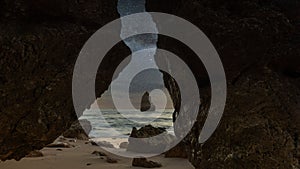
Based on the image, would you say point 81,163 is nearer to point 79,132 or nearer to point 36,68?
point 36,68

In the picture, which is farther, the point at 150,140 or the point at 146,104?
the point at 146,104

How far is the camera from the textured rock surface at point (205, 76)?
8.78ft

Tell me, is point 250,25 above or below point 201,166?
above

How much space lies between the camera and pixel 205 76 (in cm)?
311

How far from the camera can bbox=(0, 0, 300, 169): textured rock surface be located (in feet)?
8.78

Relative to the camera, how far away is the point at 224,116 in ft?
9.20

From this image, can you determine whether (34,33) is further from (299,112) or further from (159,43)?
(299,112)

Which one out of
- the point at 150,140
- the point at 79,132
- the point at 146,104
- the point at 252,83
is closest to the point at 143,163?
the point at 150,140

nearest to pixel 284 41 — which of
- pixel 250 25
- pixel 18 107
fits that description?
pixel 250 25

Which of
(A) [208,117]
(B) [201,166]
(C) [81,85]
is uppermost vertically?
(C) [81,85]

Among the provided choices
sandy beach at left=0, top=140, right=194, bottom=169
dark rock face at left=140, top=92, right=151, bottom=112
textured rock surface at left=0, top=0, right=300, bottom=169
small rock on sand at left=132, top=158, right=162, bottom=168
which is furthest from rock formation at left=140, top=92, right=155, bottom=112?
textured rock surface at left=0, top=0, right=300, bottom=169

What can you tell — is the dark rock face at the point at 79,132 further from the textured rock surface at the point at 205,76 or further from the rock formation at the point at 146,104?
the textured rock surface at the point at 205,76

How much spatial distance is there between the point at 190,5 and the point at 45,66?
1.34 meters

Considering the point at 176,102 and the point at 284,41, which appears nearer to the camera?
the point at 284,41
